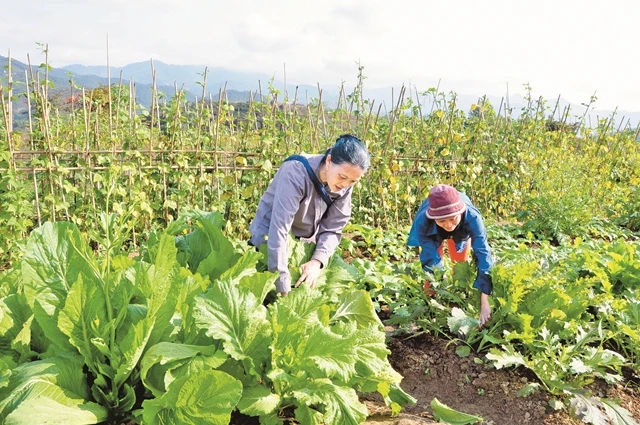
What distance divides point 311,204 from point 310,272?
16.1 inches

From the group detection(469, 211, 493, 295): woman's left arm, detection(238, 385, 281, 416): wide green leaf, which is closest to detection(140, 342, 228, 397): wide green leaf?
detection(238, 385, 281, 416): wide green leaf

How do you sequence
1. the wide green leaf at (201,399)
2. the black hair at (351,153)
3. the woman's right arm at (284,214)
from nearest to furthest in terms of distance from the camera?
the wide green leaf at (201,399)
the black hair at (351,153)
the woman's right arm at (284,214)

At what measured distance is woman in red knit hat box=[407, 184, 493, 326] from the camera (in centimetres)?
314

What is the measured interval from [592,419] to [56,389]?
2413 mm

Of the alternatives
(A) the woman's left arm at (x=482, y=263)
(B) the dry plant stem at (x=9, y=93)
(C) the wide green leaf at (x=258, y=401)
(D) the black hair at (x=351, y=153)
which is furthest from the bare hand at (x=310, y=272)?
(B) the dry plant stem at (x=9, y=93)

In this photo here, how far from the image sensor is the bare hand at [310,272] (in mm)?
2799

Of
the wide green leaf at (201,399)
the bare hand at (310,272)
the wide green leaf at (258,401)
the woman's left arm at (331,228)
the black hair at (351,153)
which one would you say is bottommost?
the wide green leaf at (258,401)

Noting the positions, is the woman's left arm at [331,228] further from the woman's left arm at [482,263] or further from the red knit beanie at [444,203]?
the woman's left arm at [482,263]

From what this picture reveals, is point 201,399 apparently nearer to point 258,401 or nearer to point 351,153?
point 258,401

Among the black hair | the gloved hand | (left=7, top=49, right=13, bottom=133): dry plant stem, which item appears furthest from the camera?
(left=7, top=49, right=13, bottom=133): dry plant stem

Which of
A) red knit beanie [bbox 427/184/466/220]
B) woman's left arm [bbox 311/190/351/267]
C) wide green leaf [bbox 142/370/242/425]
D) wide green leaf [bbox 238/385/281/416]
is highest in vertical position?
red knit beanie [bbox 427/184/466/220]

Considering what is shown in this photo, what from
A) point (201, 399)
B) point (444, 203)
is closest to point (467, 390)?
point (444, 203)

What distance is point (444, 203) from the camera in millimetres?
3129

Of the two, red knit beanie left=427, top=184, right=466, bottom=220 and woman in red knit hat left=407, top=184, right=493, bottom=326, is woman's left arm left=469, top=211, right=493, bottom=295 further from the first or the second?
red knit beanie left=427, top=184, right=466, bottom=220
